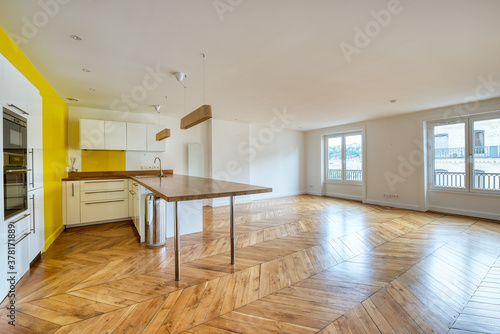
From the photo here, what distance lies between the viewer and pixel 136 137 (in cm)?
509

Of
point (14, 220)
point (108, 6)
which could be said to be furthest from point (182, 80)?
point (14, 220)

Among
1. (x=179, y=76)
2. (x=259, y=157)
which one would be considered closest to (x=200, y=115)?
(x=179, y=76)

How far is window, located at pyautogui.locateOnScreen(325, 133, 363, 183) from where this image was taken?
7.09 m

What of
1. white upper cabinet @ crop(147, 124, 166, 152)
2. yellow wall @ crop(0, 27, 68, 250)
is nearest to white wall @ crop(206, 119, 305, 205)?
white upper cabinet @ crop(147, 124, 166, 152)

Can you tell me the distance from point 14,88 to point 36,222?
148 centimetres

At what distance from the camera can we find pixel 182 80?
3.37 meters

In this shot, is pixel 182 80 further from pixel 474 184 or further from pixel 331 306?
pixel 474 184

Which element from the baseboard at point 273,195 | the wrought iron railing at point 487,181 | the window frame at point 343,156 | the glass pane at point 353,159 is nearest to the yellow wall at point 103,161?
the baseboard at point 273,195

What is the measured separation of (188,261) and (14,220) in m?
1.65

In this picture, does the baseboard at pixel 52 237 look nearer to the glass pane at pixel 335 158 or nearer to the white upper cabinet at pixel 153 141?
the white upper cabinet at pixel 153 141

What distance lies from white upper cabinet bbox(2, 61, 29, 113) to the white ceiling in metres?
0.40

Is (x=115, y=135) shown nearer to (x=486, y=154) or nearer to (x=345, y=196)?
(x=345, y=196)

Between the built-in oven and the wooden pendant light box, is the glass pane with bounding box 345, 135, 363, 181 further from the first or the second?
the built-in oven

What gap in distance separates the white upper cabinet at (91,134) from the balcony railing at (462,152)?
24.5ft
